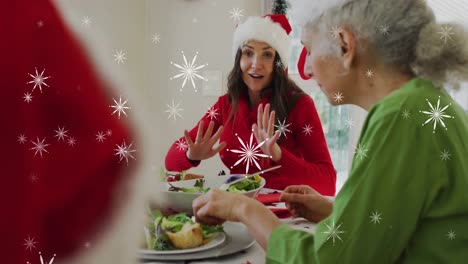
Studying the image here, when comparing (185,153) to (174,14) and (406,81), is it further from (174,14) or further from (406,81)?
(406,81)

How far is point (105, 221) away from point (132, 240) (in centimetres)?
3

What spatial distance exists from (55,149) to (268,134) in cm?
26

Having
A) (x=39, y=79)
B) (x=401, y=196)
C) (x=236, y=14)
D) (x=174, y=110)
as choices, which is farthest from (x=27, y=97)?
(x=401, y=196)

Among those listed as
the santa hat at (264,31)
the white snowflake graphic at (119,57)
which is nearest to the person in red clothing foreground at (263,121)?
the santa hat at (264,31)

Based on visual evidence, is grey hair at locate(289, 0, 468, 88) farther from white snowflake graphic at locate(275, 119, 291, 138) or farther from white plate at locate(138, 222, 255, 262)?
white plate at locate(138, 222, 255, 262)

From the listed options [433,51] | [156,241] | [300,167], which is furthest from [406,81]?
[156,241]

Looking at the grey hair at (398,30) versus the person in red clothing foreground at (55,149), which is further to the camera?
the grey hair at (398,30)

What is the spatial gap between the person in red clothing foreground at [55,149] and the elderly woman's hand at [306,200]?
27 cm

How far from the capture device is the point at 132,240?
34 centimetres

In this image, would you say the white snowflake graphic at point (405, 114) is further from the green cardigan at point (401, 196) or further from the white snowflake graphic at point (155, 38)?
the white snowflake graphic at point (155, 38)

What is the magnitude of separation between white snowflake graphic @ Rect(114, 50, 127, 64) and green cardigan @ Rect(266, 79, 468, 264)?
0.75 ft

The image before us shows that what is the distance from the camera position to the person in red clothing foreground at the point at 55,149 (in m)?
0.28

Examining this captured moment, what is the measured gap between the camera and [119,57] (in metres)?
0.33

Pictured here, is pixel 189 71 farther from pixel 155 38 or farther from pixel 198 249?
pixel 198 249
